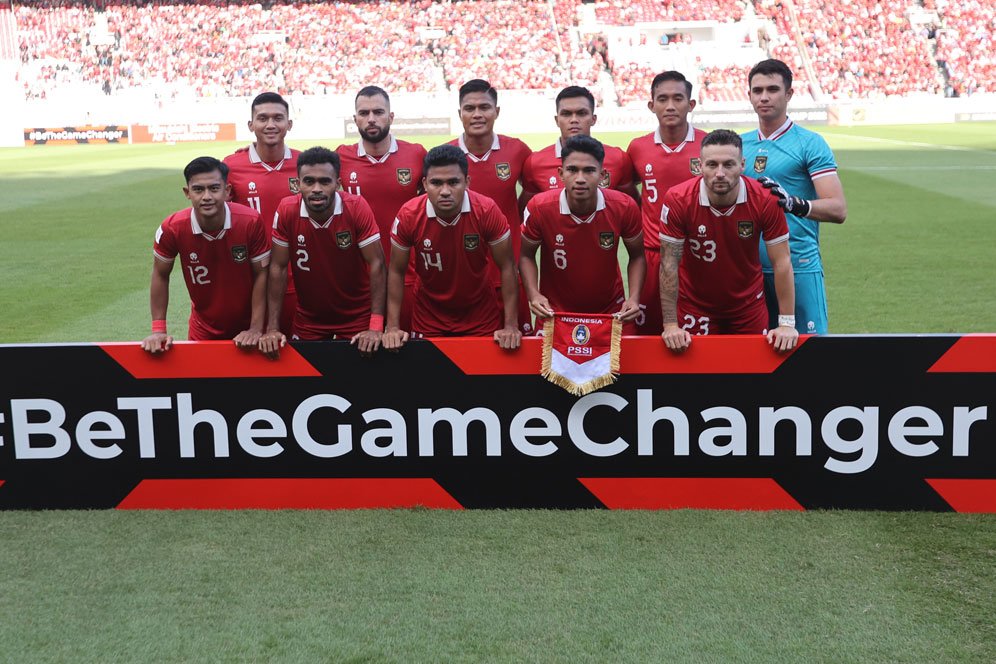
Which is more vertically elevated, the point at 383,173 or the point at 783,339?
the point at 383,173

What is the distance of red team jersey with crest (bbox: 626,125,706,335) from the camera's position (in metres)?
5.92

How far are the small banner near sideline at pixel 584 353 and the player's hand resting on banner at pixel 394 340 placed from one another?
2.20 feet

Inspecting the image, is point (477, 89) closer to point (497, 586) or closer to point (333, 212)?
point (333, 212)

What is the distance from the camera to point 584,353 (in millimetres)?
4688

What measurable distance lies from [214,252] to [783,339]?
301cm

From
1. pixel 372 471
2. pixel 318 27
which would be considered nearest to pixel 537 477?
pixel 372 471

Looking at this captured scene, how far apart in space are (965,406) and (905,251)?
28.8 feet

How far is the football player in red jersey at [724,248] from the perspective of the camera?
4840mm

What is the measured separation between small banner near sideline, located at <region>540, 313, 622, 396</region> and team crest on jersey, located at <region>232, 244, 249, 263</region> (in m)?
1.81

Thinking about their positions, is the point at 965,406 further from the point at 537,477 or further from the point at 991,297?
the point at 991,297

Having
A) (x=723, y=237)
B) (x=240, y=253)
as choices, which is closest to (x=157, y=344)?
(x=240, y=253)

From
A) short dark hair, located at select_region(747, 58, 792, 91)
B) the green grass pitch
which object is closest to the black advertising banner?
the green grass pitch

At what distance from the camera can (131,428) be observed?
489cm

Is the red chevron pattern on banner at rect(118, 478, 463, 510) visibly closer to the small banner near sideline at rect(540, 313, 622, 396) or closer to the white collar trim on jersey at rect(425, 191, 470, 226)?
the small banner near sideline at rect(540, 313, 622, 396)
